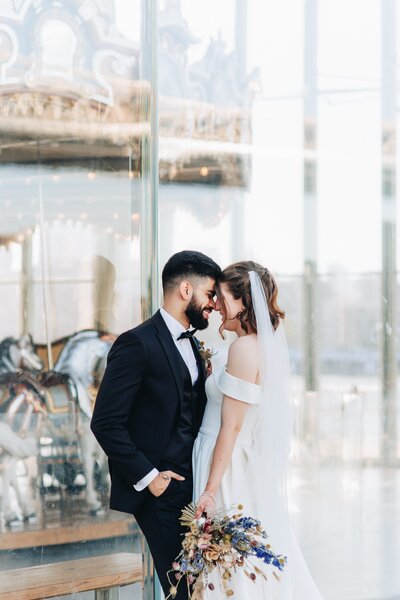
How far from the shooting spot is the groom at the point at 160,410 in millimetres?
2898

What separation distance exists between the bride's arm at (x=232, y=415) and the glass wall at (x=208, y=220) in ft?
1.84

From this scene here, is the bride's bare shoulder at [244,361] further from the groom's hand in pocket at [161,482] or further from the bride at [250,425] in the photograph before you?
the groom's hand in pocket at [161,482]

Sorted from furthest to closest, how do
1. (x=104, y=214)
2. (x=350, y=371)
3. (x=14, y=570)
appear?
(x=350, y=371), (x=104, y=214), (x=14, y=570)

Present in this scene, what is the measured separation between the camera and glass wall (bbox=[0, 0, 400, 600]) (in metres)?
3.69

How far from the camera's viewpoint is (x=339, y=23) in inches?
176

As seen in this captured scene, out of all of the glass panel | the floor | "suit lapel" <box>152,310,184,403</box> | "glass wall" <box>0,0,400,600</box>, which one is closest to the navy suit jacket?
"suit lapel" <box>152,310,184,403</box>

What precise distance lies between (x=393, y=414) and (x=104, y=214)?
174 centimetres

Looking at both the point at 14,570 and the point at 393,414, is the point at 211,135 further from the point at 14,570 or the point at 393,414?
the point at 14,570

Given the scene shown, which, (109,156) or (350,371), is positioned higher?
(109,156)

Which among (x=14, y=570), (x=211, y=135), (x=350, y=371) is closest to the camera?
(x=14, y=570)

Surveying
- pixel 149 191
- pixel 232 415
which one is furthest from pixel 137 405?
pixel 149 191

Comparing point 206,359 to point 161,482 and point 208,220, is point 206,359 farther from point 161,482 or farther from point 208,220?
→ point 208,220

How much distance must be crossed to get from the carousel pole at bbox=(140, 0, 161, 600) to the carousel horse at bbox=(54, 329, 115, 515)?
0.85 feet

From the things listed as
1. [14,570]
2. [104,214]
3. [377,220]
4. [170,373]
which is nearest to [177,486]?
[170,373]
